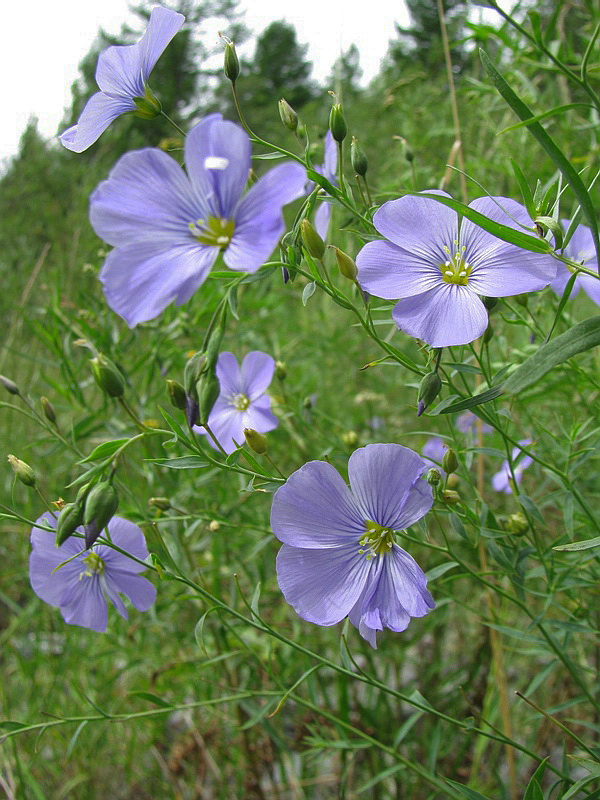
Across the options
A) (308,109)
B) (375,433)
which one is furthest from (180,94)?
(375,433)

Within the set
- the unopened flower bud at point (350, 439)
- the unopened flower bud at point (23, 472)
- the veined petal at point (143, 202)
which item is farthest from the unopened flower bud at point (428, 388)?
the unopened flower bud at point (23, 472)

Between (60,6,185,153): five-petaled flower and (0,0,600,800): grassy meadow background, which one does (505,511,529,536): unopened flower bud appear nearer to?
(0,0,600,800): grassy meadow background

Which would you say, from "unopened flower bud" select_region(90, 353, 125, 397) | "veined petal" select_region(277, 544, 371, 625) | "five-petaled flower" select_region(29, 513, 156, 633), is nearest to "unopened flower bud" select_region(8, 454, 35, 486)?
"five-petaled flower" select_region(29, 513, 156, 633)

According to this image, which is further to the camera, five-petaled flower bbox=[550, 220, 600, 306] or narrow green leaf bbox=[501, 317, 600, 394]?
five-petaled flower bbox=[550, 220, 600, 306]

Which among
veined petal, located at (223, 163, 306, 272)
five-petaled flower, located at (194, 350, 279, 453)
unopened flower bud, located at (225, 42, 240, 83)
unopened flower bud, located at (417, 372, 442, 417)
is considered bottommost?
unopened flower bud, located at (417, 372, 442, 417)

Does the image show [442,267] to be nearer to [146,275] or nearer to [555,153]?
[555,153]

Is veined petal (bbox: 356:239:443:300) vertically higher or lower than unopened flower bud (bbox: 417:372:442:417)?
higher
